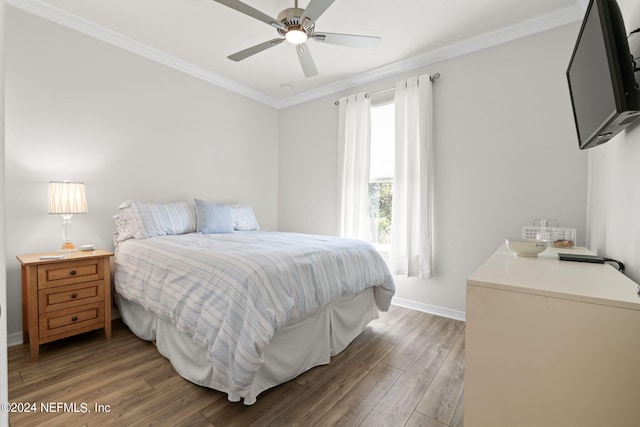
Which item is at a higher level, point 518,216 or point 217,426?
point 518,216

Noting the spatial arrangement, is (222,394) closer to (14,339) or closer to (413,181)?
(14,339)

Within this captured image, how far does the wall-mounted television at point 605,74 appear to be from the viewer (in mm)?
982

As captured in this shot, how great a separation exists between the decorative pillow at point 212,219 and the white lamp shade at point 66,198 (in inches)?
37.8

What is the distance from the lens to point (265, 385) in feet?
5.43

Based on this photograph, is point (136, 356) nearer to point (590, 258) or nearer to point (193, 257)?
Answer: point (193, 257)

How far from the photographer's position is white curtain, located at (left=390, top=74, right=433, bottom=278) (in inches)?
116

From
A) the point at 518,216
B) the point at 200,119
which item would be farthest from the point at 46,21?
the point at 518,216

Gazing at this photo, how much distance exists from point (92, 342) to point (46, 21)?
8.95 feet

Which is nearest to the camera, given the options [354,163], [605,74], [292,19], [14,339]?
[605,74]

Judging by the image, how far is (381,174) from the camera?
347cm

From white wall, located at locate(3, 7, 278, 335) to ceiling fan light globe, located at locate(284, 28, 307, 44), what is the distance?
1.87 metres

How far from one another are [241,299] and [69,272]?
5.29 feet

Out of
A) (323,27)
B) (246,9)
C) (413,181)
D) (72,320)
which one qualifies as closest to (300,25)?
(246,9)

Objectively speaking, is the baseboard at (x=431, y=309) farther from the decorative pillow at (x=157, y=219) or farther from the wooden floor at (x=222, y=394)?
the decorative pillow at (x=157, y=219)
